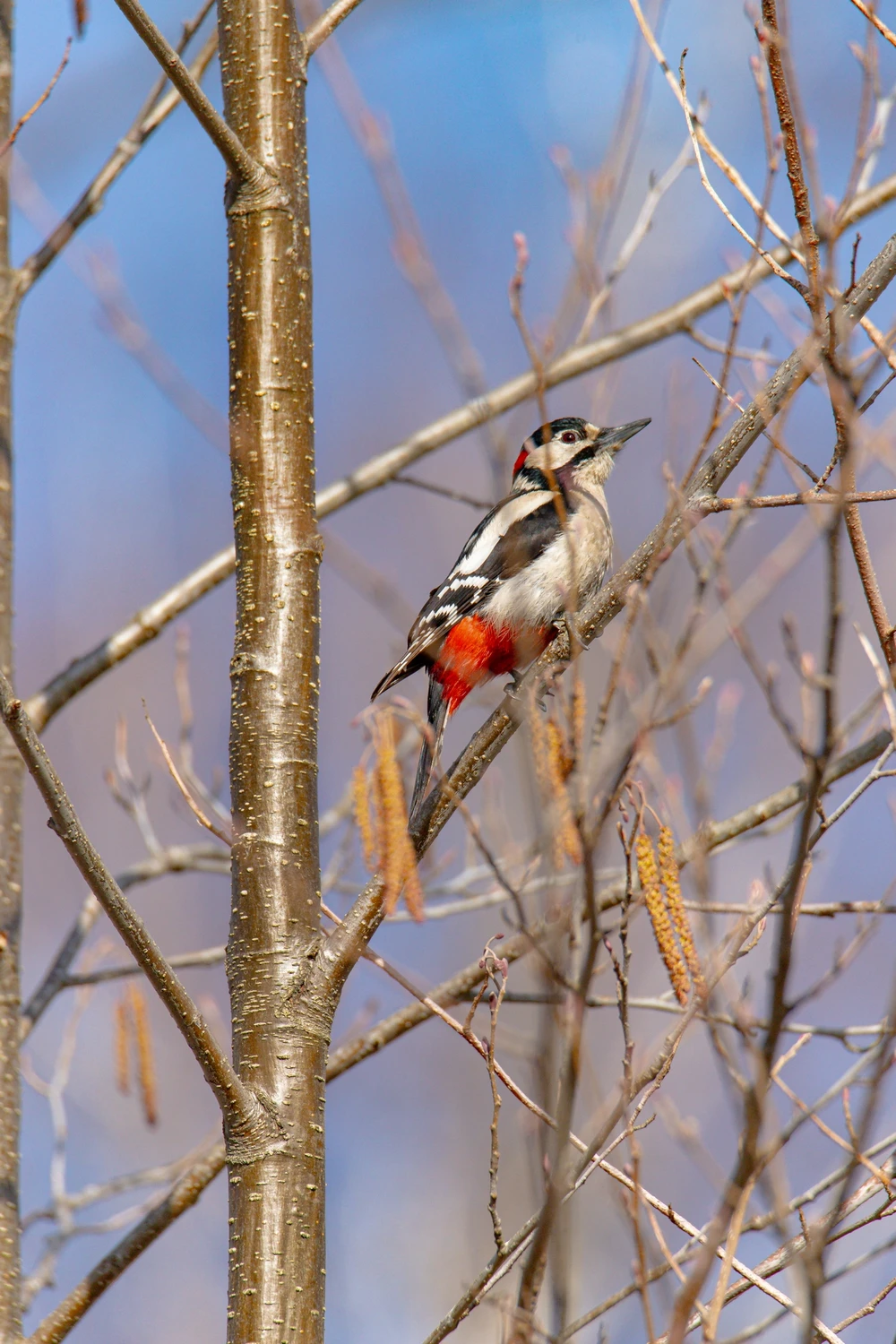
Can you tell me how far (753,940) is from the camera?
215 cm

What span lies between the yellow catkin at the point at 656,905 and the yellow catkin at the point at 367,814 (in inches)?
14.9

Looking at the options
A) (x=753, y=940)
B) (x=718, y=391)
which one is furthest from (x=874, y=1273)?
(x=718, y=391)

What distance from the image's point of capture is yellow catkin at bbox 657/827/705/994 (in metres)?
1.83

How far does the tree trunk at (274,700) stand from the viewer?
6.44ft

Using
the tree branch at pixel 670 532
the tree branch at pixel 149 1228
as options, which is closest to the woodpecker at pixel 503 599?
the tree branch at pixel 670 532

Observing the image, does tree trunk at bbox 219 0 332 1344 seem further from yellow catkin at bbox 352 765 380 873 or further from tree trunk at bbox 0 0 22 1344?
tree trunk at bbox 0 0 22 1344

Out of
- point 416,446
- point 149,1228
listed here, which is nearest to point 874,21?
point 416,446

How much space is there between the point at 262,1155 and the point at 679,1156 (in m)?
8.36

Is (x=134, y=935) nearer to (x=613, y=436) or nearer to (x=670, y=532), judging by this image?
(x=670, y=532)

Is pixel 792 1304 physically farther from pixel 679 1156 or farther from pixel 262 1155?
pixel 679 1156

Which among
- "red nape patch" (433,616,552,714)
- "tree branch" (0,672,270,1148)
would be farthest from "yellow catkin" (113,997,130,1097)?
"red nape patch" (433,616,552,714)

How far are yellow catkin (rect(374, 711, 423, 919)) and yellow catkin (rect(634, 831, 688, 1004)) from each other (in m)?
0.32

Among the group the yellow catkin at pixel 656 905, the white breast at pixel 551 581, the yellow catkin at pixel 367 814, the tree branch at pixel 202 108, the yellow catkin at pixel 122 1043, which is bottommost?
the yellow catkin at pixel 656 905

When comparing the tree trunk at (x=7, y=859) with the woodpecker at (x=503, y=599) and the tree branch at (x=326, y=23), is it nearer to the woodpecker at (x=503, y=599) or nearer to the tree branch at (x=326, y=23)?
the tree branch at (x=326, y=23)
